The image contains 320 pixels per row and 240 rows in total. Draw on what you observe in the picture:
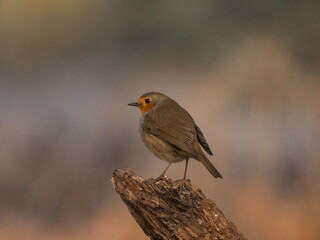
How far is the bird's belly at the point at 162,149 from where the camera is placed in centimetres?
346

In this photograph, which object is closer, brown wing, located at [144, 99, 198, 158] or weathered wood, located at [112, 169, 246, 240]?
weathered wood, located at [112, 169, 246, 240]

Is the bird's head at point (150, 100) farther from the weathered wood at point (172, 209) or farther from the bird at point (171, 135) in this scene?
the weathered wood at point (172, 209)

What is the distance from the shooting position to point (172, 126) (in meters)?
3.44

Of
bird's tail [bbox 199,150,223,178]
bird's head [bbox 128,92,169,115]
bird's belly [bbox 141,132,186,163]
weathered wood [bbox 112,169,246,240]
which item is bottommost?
weathered wood [bbox 112,169,246,240]

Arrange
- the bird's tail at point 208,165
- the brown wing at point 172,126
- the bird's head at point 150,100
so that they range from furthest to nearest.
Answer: the bird's head at point 150,100, the brown wing at point 172,126, the bird's tail at point 208,165

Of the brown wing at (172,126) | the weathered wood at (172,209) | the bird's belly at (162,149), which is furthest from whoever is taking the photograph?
the bird's belly at (162,149)

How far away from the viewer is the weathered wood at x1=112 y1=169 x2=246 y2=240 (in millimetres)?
2635

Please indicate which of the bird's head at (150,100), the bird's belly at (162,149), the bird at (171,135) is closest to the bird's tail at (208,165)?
the bird at (171,135)

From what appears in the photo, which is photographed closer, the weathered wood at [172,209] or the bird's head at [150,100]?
the weathered wood at [172,209]

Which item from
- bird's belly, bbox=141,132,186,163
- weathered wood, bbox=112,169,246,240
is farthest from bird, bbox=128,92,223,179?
weathered wood, bbox=112,169,246,240

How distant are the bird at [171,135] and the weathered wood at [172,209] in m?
0.53

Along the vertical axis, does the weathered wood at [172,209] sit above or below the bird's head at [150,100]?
below

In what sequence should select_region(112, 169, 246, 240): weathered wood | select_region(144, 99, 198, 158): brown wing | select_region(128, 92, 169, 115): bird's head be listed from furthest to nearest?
select_region(128, 92, 169, 115): bird's head, select_region(144, 99, 198, 158): brown wing, select_region(112, 169, 246, 240): weathered wood

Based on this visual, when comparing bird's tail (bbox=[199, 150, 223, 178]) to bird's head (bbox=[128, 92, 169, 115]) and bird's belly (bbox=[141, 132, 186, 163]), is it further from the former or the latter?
bird's head (bbox=[128, 92, 169, 115])
